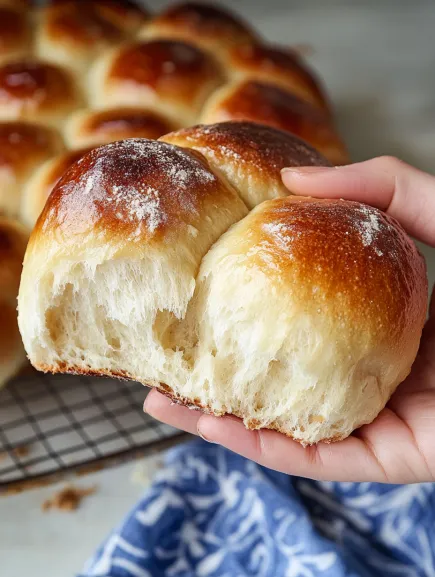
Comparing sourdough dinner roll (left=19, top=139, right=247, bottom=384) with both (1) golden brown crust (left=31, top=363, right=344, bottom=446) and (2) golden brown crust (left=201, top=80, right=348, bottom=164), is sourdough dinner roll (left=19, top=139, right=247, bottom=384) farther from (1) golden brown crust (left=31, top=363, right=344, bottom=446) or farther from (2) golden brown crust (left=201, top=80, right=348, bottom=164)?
(2) golden brown crust (left=201, top=80, right=348, bottom=164)

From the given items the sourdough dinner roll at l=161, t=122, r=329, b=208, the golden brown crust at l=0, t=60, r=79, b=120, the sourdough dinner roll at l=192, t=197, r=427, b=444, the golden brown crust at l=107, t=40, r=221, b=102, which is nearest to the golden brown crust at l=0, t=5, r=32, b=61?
the golden brown crust at l=0, t=60, r=79, b=120

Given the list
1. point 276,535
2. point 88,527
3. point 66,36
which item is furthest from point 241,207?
point 66,36

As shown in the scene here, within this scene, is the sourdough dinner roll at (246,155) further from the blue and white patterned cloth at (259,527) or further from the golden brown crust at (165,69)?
the golden brown crust at (165,69)

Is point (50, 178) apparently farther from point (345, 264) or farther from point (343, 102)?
point (343, 102)

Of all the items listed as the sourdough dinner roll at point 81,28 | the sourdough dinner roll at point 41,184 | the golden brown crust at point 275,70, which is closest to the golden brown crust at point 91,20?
the sourdough dinner roll at point 81,28

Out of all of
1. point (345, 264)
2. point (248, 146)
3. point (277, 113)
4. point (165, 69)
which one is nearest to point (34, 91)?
point (165, 69)

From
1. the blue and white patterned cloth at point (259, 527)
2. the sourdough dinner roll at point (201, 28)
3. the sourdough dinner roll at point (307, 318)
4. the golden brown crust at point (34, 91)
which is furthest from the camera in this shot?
the sourdough dinner roll at point (201, 28)
